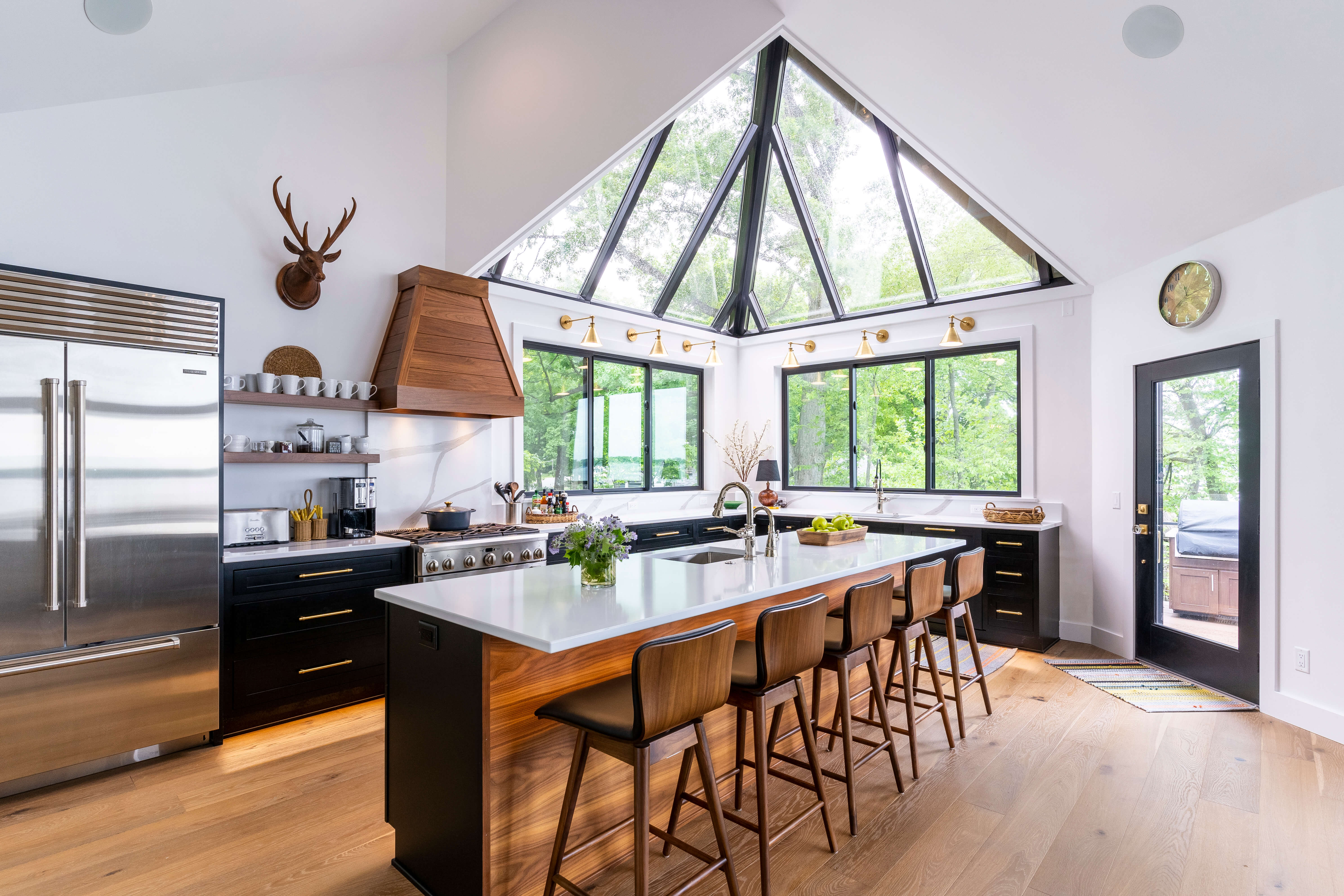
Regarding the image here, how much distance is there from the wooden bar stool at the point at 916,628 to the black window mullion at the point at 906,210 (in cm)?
322

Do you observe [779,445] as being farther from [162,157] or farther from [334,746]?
[162,157]

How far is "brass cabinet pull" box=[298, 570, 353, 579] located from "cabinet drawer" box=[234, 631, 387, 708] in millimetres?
349

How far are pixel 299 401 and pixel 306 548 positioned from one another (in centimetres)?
88

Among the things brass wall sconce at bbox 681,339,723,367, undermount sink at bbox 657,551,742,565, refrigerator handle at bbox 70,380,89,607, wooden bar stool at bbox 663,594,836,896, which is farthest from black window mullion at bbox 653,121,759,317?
refrigerator handle at bbox 70,380,89,607

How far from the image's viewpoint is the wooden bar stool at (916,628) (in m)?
3.00

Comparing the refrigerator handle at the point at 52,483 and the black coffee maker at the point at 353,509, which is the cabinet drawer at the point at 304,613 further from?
the refrigerator handle at the point at 52,483

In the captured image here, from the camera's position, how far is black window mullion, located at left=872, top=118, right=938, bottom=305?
5.12 m

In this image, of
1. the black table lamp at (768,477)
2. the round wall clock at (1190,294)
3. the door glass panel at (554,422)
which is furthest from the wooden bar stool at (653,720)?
the black table lamp at (768,477)

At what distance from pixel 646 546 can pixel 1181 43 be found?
14.6 ft

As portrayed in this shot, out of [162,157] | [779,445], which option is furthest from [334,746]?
[779,445]

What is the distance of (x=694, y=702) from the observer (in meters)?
1.93

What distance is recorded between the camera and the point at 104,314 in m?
2.93

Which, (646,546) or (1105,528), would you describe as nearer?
(1105,528)

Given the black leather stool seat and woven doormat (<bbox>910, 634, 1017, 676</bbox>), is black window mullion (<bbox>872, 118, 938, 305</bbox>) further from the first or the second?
the black leather stool seat
